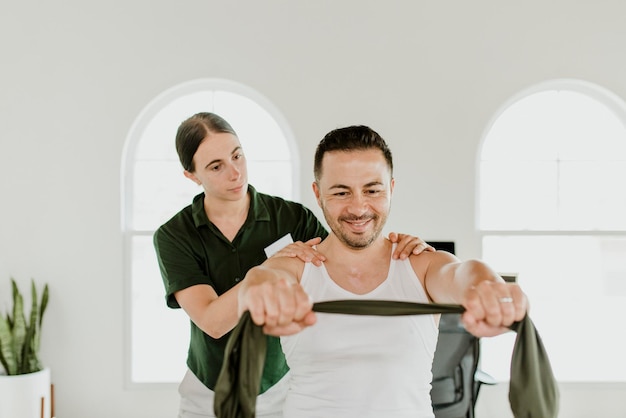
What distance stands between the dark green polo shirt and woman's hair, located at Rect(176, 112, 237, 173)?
0.22 m

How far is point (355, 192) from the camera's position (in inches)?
71.9

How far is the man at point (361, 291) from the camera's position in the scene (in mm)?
1716

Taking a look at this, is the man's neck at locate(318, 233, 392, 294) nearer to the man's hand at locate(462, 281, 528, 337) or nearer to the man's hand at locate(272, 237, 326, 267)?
the man's hand at locate(272, 237, 326, 267)

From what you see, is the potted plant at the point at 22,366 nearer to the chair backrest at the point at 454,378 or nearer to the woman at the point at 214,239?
the woman at the point at 214,239

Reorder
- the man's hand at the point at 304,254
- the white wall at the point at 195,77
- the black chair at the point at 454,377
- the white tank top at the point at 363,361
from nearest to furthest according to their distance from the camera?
the white tank top at the point at 363,361
the man's hand at the point at 304,254
the black chair at the point at 454,377
the white wall at the point at 195,77

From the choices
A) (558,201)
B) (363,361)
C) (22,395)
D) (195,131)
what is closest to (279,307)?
(363,361)

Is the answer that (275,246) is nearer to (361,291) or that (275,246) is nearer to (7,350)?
(361,291)

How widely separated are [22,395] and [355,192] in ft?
10.4

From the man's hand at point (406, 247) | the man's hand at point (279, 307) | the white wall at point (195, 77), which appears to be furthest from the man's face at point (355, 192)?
the white wall at point (195, 77)

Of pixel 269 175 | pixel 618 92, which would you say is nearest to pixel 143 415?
pixel 269 175

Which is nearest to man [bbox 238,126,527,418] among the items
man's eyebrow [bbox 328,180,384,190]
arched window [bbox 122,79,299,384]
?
man's eyebrow [bbox 328,180,384,190]

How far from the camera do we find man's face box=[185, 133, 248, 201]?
2361 mm

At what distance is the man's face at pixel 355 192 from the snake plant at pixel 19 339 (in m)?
3.09

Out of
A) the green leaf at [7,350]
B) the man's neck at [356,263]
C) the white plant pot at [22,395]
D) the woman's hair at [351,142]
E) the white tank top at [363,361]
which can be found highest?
the woman's hair at [351,142]
